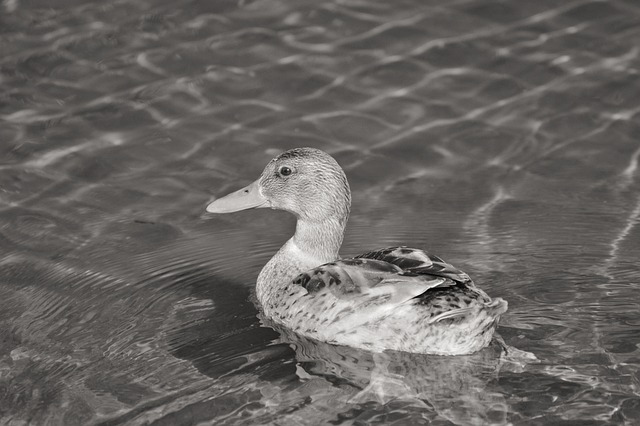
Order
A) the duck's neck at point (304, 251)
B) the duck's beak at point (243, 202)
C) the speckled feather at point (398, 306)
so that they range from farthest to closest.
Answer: the duck's beak at point (243, 202) < the duck's neck at point (304, 251) < the speckled feather at point (398, 306)

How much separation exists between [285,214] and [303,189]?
122cm

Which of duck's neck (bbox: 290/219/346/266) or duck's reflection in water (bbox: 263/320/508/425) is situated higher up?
duck's neck (bbox: 290/219/346/266)

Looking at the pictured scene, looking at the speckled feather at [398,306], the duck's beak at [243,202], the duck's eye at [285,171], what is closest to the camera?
the speckled feather at [398,306]

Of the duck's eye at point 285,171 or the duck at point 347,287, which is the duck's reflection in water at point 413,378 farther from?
the duck's eye at point 285,171

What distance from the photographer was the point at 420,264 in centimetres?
723

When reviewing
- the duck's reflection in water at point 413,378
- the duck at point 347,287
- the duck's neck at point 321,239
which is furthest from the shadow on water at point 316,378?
the duck's neck at point 321,239

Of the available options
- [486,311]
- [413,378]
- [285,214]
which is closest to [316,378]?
[413,378]

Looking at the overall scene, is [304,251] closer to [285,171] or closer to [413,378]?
[285,171]

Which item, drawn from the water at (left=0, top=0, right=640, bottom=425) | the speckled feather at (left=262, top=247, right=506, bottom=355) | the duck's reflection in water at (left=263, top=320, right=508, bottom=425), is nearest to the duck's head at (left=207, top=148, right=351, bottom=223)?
the water at (left=0, top=0, right=640, bottom=425)

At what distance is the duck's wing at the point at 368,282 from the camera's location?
7066 millimetres

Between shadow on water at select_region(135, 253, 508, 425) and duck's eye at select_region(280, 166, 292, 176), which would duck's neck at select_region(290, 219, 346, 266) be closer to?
duck's eye at select_region(280, 166, 292, 176)

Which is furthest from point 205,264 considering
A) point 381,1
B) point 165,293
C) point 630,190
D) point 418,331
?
point 381,1

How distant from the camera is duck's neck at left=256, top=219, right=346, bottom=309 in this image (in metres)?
8.00

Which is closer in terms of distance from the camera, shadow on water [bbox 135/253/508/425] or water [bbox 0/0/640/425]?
shadow on water [bbox 135/253/508/425]
